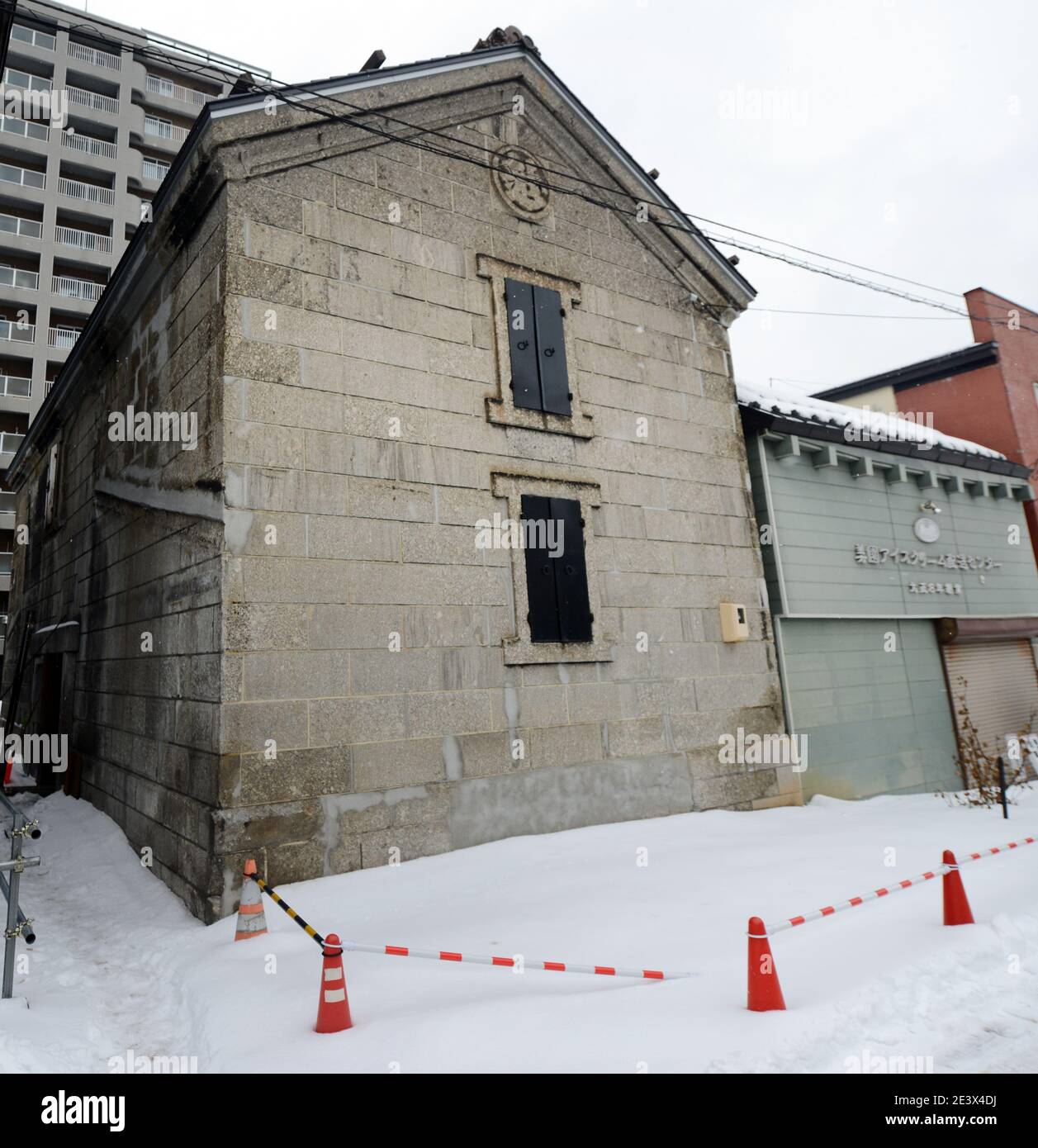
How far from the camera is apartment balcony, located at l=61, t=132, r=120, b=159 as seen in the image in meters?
36.3

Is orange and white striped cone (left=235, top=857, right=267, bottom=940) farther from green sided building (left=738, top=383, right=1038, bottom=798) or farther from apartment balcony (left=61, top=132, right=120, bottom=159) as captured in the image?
apartment balcony (left=61, top=132, right=120, bottom=159)

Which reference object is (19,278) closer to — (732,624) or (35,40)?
(35,40)

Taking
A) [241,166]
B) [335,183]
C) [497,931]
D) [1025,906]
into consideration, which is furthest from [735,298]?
[497,931]

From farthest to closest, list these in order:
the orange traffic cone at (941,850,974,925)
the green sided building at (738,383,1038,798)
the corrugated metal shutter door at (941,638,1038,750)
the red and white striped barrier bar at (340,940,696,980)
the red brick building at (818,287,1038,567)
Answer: the red brick building at (818,287,1038,567)
the corrugated metal shutter door at (941,638,1038,750)
the green sided building at (738,383,1038,798)
the orange traffic cone at (941,850,974,925)
the red and white striped barrier bar at (340,940,696,980)

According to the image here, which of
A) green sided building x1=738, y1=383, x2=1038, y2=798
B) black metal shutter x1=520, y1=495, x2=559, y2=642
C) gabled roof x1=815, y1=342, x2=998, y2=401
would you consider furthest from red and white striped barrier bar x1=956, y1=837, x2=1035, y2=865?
gabled roof x1=815, y1=342, x2=998, y2=401

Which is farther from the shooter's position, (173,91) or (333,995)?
(173,91)

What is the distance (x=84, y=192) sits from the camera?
36.1m

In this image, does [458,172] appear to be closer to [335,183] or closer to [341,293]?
[335,183]

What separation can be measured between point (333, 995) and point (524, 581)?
210 inches

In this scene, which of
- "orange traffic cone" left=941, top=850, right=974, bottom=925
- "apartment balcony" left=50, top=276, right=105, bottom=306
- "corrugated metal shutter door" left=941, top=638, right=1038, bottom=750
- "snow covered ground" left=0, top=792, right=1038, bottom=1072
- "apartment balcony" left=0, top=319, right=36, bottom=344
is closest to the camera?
"snow covered ground" left=0, top=792, right=1038, bottom=1072

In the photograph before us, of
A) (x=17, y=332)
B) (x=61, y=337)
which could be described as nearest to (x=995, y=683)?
(x=61, y=337)

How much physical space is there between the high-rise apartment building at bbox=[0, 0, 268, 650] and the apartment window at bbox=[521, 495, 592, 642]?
2941 centimetres

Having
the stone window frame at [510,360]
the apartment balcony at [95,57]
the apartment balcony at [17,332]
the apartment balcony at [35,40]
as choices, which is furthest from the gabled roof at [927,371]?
the apartment balcony at [35,40]
